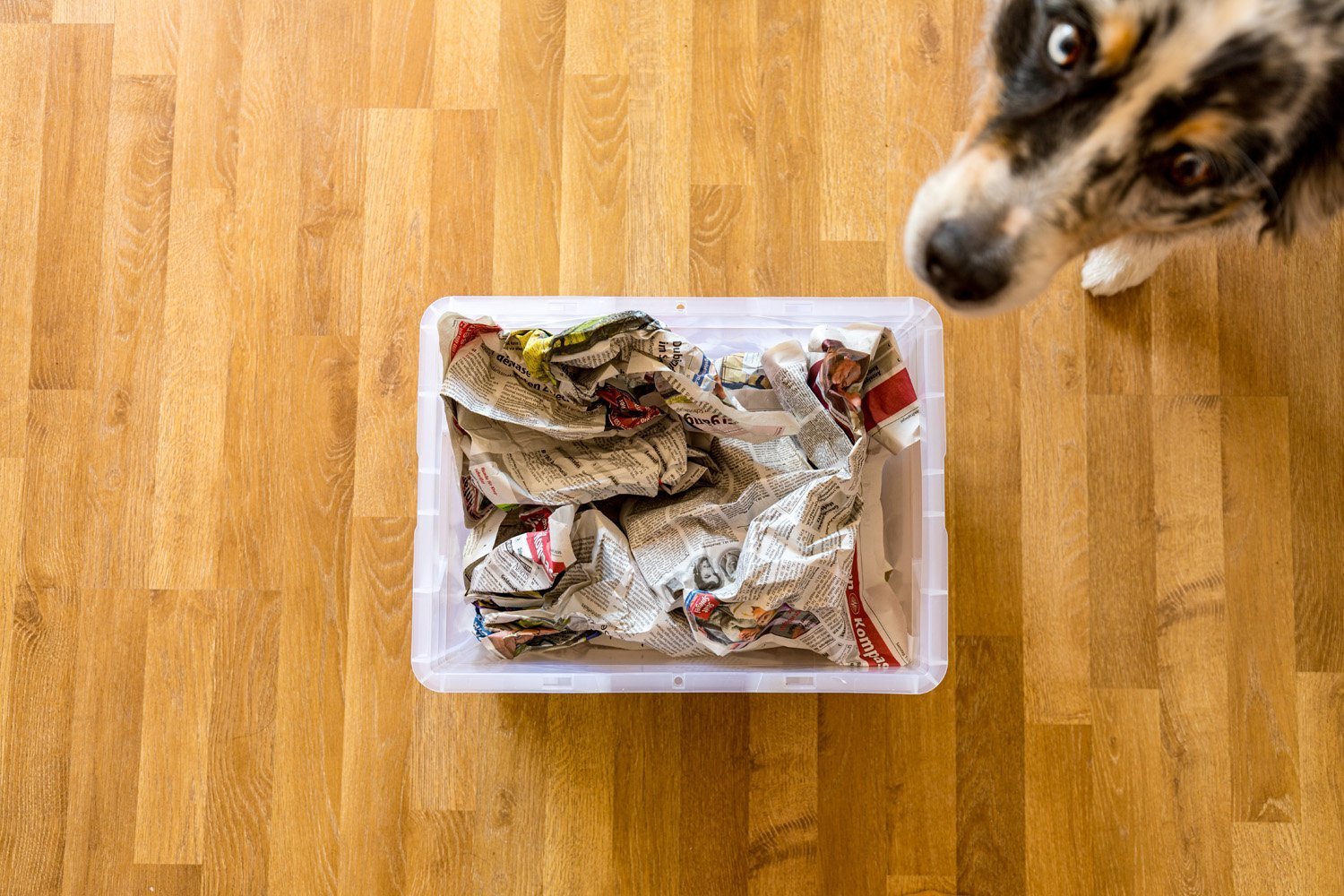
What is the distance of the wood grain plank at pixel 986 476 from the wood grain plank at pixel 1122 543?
9cm

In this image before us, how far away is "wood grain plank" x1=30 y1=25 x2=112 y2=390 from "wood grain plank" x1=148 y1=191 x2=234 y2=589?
0.10 m

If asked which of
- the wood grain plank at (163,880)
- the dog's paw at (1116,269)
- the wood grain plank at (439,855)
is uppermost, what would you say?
the dog's paw at (1116,269)

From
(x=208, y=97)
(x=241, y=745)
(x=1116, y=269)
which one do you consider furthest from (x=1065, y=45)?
(x=241, y=745)

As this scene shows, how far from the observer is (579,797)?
3.64ft

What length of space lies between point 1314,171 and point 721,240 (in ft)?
2.01

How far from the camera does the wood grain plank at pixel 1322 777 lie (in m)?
1.10

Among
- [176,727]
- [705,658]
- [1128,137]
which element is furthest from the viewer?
[176,727]

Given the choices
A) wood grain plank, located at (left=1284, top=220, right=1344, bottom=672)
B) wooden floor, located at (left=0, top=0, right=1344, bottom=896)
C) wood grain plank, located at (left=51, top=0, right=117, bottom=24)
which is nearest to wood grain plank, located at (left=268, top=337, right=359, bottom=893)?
wooden floor, located at (left=0, top=0, right=1344, bottom=896)

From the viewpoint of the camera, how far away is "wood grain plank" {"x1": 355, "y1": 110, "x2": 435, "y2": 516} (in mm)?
1139

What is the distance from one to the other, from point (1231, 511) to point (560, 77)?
0.96 m

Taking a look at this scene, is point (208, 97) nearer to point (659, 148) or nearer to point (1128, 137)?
point (659, 148)

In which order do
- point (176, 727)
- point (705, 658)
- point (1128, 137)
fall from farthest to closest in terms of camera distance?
1. point (176, 727)
2. point (705, 658)
3. point (1128, 137)

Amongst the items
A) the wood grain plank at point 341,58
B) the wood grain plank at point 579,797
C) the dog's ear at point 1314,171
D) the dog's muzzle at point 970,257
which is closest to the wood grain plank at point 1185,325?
the dog's ear at point 1314,171

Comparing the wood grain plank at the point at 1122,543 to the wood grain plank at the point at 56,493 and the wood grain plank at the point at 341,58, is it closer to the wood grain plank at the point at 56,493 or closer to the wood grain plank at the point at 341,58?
the wood grain plank at the point at 341,58
